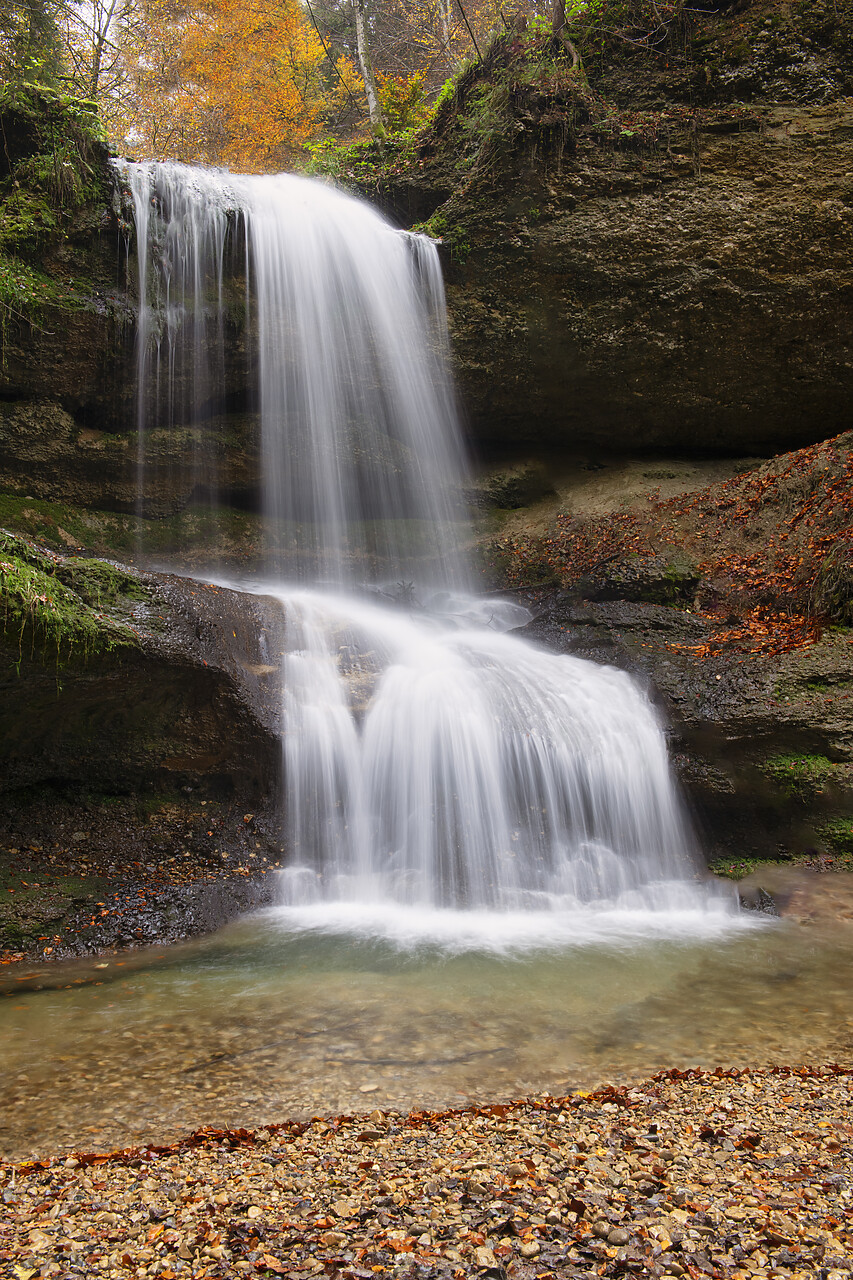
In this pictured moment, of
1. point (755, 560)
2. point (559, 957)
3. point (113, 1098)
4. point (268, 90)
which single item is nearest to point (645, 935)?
point (559, 957)

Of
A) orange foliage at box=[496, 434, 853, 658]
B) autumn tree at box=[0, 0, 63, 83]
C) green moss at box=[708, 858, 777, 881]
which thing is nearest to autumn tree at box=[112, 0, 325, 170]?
autumn tree at box=[0, 0, 63, 83]

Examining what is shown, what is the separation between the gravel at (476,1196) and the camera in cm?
193

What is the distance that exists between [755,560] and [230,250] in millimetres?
8135

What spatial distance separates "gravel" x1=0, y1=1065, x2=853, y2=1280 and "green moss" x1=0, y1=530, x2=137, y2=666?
10.8 feet

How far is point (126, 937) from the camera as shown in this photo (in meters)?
5.21

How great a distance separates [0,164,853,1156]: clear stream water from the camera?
3.33 m

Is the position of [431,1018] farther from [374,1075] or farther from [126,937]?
[126,937]

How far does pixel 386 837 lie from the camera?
256 inches

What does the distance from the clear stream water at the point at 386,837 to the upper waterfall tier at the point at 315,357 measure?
4 centimetres

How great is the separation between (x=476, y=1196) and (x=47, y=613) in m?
4.35

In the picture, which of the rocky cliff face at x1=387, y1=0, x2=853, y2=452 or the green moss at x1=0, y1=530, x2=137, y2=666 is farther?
the rocky cliff face at x1=387, y1=0, x2=853, y2=452

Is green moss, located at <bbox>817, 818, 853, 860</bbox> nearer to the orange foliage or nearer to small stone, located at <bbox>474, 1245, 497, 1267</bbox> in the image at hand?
the orange foliage

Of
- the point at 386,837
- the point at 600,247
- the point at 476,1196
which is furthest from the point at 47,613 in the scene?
the point at 600,247

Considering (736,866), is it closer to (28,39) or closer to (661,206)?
(661,206)
